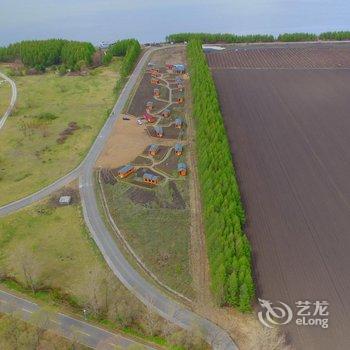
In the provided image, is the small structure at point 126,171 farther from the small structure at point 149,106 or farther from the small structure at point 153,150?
the small structure at point 149,106

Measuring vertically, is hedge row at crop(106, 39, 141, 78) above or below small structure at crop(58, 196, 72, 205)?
above

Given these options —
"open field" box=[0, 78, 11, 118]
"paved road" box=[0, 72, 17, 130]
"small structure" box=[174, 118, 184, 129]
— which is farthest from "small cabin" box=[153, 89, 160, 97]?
"open field" box=[0, 78, 11, 118]

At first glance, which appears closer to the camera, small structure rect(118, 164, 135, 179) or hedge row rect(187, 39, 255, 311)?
hedge row rect(187, 39, 255, 311)

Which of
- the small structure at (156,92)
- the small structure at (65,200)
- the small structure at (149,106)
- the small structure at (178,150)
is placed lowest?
the small structure at (65,200)

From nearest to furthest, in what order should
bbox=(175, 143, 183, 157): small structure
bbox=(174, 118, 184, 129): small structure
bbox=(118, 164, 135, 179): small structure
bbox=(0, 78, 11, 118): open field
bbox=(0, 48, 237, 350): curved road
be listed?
bbox=(0, 48, 237, 350): curved road
bbox=(118, 164, 135, 179): small structure
bbox=(175, 143, 183, 157): small structure
bbox=(174, 118, 184, 129): small structure
bbox=(0, 78, 11, 118): open field

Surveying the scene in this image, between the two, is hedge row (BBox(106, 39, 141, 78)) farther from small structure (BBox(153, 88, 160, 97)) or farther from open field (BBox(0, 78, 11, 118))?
open field (BBox(0, 78, 11, 118))

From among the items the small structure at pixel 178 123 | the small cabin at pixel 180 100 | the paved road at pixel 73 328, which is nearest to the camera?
the paved road at pixel 73 328

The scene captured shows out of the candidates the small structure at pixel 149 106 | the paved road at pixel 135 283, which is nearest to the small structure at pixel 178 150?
the paved road at pixel 135 283

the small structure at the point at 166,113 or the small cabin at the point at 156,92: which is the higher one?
the small cabin at the point at 156,92
